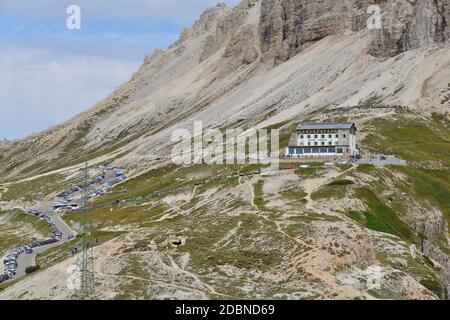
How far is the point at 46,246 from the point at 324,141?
2698 inches

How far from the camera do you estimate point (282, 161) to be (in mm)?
152750

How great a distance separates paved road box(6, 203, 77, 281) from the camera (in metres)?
112

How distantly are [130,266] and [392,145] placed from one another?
98.6 metres

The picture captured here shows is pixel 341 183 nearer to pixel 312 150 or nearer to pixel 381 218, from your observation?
pixel 381 218

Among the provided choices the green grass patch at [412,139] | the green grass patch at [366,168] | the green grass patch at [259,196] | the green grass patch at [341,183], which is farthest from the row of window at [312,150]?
the green grass patch at [341,183]

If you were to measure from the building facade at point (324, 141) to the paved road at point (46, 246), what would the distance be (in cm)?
5390

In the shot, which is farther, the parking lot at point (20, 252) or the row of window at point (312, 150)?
the row of window at point (312, 150)

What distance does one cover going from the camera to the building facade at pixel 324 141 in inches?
6156

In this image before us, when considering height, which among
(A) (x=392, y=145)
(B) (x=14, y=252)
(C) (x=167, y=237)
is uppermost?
(A) (x=392, y=145)

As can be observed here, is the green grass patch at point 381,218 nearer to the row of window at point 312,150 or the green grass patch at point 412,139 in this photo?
the green grass patch at point 412,139
